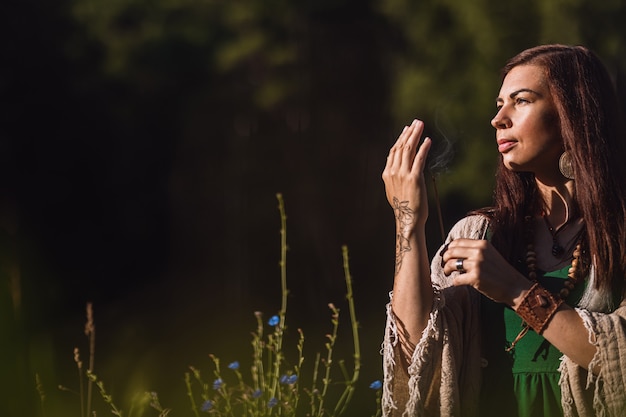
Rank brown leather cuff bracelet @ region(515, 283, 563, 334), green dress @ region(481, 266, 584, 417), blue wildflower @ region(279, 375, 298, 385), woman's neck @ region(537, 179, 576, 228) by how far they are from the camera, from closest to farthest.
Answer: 1. brown leather cuff bracelet @ region(515, 283, 563, 334)
2. green dress @ region(481, 266, 584, 417)
3. woman's neck @ region(537, 179, 576, 228)
4. blue wildflower @ region(279, 375, 298, 385)

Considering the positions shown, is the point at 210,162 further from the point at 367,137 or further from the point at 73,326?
the point at 73,326

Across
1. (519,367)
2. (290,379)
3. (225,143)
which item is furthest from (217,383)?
(225,143)

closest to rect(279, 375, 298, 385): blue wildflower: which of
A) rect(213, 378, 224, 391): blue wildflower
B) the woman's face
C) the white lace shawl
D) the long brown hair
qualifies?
rect(213, 378, 224, 391): blue wildflower

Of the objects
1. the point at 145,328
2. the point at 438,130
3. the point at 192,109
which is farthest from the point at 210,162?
the point at 438,130

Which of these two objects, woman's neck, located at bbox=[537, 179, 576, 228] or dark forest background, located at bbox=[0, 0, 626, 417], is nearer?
woman's neck, located at bbox=[537, 179, 576, 228]

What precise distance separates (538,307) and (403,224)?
1.15 feet

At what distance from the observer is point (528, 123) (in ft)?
7.72

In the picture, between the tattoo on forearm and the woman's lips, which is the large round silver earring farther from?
the tattoo on forearm

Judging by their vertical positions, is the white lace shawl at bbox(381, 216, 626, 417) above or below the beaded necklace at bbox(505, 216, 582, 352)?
below

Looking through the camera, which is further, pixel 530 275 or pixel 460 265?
pixel 530 275

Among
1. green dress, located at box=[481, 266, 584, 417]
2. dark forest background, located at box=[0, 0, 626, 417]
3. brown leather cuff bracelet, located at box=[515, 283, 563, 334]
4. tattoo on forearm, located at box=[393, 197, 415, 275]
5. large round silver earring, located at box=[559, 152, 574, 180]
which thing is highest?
dark forest background, located at box=[0, 0, 626, 417]

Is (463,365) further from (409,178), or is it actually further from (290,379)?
(290,379)

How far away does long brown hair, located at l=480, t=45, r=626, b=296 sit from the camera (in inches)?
91.3

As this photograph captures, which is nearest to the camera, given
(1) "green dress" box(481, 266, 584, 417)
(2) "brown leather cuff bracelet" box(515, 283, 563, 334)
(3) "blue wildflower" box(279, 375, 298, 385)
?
(2) "brown leather cuff bracelet" box(515, 283, 563, 334)
